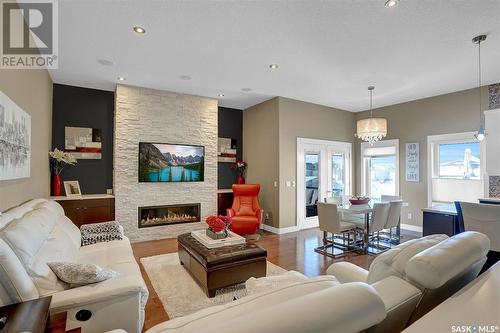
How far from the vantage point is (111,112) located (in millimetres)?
5160

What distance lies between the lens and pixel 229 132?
6.53 m

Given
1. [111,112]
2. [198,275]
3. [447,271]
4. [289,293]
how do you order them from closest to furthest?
[289,293] → [447,271] → [198,275] → [111,112]

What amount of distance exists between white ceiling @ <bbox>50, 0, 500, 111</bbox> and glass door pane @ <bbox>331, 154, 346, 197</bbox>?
6.83 feet

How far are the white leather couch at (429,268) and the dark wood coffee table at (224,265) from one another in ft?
5.42

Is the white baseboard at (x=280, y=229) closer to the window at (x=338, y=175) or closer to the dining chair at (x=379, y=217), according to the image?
the window at (x=338, y=175)

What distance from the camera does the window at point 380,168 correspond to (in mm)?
6061

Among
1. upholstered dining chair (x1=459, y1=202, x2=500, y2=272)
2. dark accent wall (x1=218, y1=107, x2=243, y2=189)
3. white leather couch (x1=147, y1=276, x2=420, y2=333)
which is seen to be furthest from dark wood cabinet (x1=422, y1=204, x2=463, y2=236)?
dark accent wall (x1=218, y1=107, x2=243, y2=189)

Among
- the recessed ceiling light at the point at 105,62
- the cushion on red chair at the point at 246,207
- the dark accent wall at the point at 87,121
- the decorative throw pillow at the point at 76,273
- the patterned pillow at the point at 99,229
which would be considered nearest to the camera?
the decorative throw pillow at the point at 76,273

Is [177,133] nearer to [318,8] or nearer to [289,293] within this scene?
[318,8]

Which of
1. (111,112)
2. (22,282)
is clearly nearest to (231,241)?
(22,282)

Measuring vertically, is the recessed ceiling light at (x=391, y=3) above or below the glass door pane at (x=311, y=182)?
above

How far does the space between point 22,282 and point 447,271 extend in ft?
7.43

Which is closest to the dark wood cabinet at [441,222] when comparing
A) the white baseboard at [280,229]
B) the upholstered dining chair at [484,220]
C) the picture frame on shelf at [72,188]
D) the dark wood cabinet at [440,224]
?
the dark wood cabinet at [440,224]
